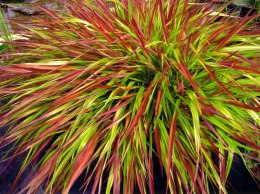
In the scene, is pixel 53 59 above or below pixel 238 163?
above

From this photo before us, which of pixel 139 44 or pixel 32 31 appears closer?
pixel 139 44

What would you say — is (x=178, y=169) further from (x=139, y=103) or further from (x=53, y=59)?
(x=53, y=59)

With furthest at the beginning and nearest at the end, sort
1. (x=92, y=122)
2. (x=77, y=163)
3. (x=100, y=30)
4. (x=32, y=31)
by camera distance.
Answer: (x=32, y=31) → (x=100, y=30) → (x=92, y=122) → (x=77, y=163)

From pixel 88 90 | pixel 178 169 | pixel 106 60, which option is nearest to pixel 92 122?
pixel 88 90

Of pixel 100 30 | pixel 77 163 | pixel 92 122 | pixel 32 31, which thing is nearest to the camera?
pixel 77 163

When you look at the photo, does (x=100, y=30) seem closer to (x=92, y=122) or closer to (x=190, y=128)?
(x=92, y=122)

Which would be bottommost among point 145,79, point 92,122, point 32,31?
point 92,122
